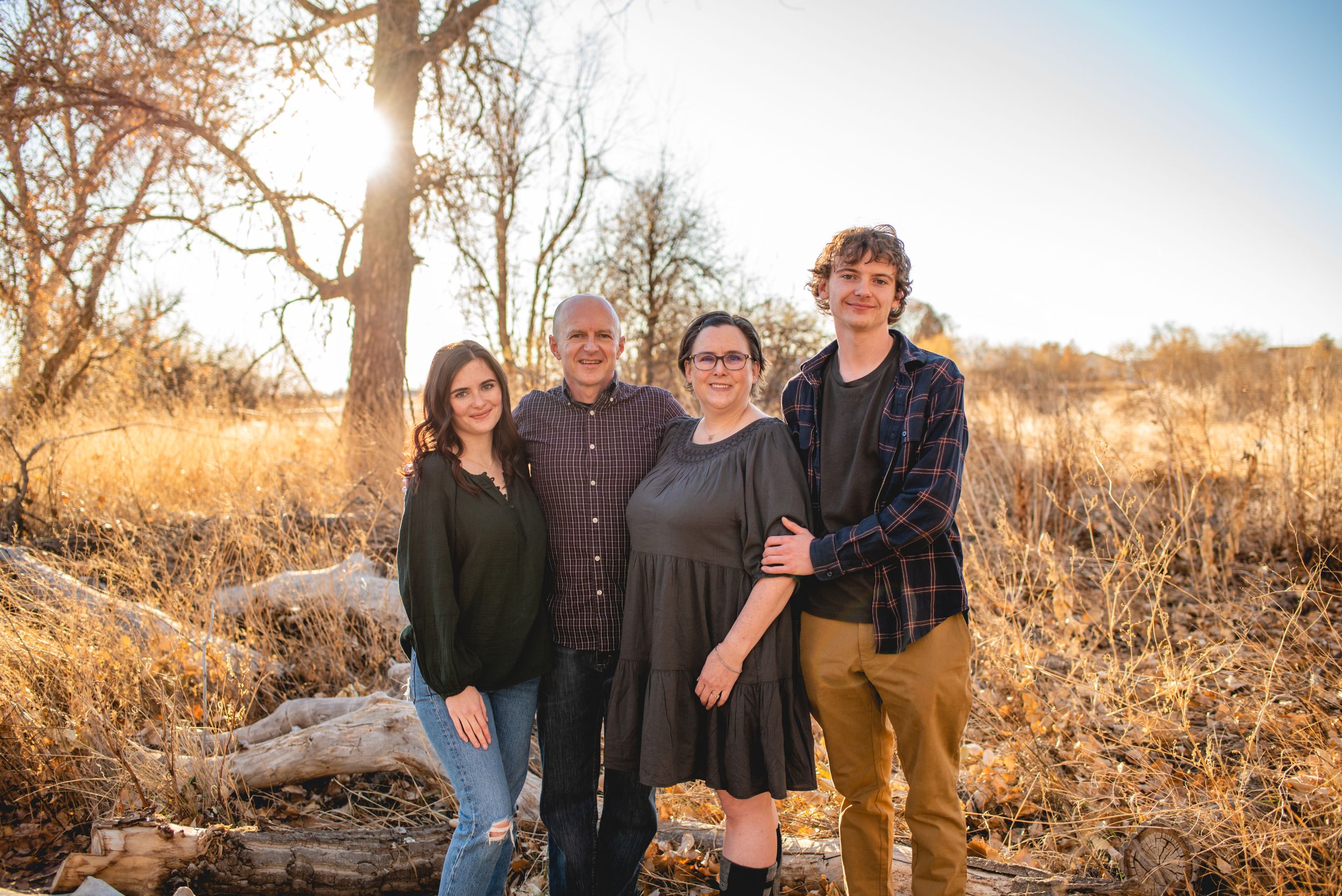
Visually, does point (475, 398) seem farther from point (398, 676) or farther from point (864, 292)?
point (398, 676)

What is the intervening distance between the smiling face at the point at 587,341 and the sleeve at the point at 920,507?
99cm

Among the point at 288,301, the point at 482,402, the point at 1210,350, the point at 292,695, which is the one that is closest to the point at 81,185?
the point at 288,301

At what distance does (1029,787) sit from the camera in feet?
10.3

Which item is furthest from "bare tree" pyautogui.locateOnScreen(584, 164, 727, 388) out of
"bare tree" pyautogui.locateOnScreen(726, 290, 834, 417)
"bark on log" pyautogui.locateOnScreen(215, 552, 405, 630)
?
"bark on log" pyautogui.locateOnScreen(215, 552, 405, 630)

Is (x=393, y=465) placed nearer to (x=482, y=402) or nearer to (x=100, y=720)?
(x=100, y=720)

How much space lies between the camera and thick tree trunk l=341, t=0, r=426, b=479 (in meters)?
8.83

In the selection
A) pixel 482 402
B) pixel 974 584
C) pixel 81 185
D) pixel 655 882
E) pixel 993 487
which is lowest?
pixel 655 882

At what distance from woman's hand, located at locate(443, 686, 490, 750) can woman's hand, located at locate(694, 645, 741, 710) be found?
68cm

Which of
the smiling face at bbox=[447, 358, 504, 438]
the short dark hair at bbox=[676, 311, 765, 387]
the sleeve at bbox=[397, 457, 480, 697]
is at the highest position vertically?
the short dark hair at bbox=[676, 311, 765, 387]

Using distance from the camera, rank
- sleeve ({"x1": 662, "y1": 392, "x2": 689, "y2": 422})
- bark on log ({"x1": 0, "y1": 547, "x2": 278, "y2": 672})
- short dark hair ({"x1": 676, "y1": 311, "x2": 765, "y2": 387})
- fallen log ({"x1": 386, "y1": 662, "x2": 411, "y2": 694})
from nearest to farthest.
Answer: short dark hair ({"x1": 676, "y1": 311, "x2": 765, "y2": 387}) < sleeve ({"x1": 662, "y1": 392, "x2": 689, "y2": 422}) < bark on log ({"x1": 0, "y1": 547, "x2": 278, "y2": 672}) < fallen log ({"x1": 386, "y1": 662, "x2": 411, "y2": 694})

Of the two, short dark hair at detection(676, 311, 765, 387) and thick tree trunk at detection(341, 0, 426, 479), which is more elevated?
thick tree trunk at detection(341, 0, 426, 479)

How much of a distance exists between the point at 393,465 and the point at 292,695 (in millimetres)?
3221

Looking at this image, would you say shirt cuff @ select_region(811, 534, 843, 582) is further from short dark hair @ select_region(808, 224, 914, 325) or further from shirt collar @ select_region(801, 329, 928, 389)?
short dark hair @ select_region(808, 224, 914, 325)

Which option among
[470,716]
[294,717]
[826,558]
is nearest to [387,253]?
[294,717]
